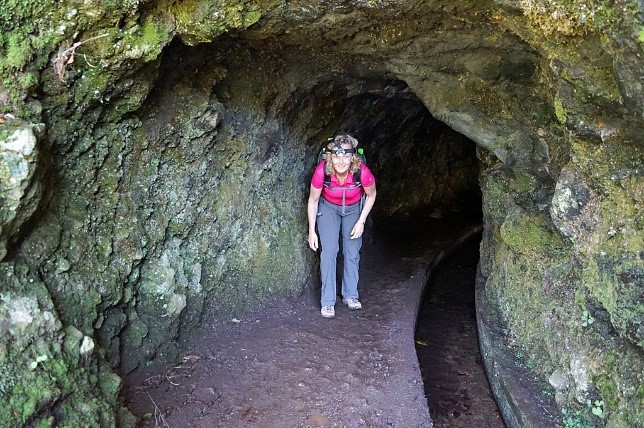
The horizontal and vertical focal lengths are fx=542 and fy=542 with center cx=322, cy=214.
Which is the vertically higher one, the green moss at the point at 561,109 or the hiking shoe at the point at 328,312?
the green moss at the point at 561,109

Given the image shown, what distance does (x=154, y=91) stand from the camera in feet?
15.0

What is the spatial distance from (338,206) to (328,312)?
3.99ft

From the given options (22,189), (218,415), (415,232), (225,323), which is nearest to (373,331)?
(225,323)

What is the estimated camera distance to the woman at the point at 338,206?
5.61m

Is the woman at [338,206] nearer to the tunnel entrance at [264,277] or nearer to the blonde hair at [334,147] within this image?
the blonde hair at [334,147]

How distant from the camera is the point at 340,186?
5797mm

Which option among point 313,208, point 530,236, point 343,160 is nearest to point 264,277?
point 313,208

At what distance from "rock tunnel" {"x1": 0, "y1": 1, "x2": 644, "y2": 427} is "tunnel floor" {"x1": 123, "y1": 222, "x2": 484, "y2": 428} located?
0.24 metres

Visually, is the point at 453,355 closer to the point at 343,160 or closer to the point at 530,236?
the point at 530,236

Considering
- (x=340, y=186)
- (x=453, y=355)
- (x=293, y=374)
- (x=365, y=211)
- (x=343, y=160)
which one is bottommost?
(x=453, y=355)

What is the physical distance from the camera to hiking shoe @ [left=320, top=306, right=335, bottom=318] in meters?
6.12

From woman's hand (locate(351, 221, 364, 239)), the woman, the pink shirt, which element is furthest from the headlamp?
woman's hand (locate(351, 221, 364, 239))

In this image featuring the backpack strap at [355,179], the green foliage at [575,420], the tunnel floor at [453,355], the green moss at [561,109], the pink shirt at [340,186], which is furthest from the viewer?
the backpack strap at [355,179]

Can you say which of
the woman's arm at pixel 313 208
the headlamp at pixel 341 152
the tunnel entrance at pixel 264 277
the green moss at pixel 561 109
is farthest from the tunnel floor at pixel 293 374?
the green moss at pixel 561 109
